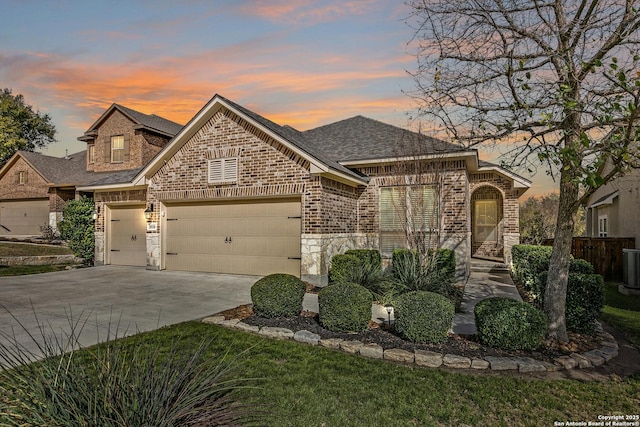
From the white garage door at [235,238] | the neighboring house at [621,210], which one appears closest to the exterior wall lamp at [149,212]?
the white garage door at [235,238]

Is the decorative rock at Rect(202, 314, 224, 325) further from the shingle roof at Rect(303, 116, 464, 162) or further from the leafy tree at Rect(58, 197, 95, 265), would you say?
the leafy tree at Rect(58, 197, 95, 265)

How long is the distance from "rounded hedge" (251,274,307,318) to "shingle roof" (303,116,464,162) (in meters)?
5.32

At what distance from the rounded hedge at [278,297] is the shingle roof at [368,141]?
532 cm

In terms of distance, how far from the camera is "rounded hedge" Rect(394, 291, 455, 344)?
5020mm

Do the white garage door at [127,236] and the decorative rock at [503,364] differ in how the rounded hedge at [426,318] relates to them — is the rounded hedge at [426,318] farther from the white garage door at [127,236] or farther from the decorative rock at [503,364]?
the white garage door at [127,236]

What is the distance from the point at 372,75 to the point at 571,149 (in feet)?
21.0

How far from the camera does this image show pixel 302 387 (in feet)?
12.7

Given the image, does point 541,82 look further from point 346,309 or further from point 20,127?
point 20,127

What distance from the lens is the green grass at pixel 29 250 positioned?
1599 cm

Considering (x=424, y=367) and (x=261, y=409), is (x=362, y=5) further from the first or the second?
(x=261, y=409)

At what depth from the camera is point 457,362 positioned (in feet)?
14.8

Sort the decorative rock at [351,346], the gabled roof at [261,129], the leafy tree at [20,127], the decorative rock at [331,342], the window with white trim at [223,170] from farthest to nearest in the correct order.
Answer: the leafy tree at [20,127]
the window with white trim at [223,170]
the gabled roof at [261,129]
the decorative rock at [331,342]
the decorative rock at [351,346]

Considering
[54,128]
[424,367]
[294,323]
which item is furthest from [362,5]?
[54,128]

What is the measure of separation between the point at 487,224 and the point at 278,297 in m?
13.4
